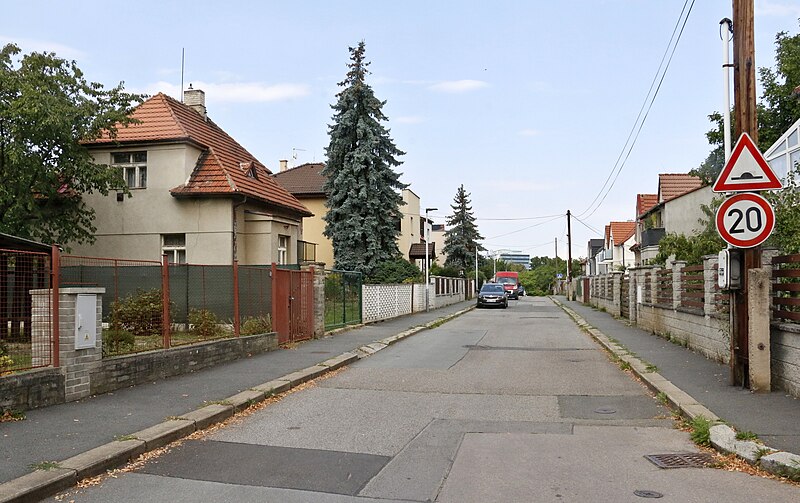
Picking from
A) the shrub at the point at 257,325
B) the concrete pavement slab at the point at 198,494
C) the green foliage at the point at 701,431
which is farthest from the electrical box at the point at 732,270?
the shrub at the point at 257,325

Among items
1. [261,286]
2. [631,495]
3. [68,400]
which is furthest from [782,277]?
[261,286]

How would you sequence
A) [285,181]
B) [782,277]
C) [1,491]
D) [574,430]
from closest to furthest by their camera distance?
[1,491], [574,430], [782,277], [285,181]

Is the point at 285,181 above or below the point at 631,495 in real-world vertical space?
above

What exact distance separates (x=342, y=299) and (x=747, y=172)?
1422 cm

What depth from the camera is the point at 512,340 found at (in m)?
19.5

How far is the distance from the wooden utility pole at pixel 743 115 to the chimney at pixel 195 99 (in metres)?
23.4

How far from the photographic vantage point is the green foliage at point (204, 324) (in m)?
13.5

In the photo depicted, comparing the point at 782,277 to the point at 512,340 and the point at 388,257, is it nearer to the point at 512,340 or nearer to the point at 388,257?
the point at 512,340

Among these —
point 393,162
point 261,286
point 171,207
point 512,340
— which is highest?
point 393,162

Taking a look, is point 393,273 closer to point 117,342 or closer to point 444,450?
point 117,342

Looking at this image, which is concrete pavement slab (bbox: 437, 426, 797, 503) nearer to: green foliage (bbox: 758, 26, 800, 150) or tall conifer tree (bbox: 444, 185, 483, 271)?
green foliage (bbox: 758, 26, 800, 150)

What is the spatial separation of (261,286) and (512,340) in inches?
301

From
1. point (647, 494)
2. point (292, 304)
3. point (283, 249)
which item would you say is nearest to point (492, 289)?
point (283, 249)

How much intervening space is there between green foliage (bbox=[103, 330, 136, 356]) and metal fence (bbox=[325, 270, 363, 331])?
356 inches
